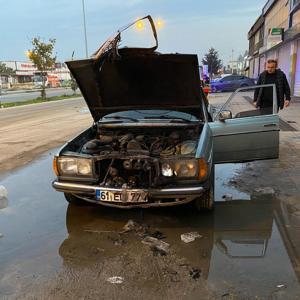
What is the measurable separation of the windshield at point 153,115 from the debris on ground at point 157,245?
1933mm

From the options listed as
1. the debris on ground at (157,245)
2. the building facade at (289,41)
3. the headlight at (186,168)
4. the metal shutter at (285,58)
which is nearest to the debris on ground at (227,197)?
the headlight at (186,168)

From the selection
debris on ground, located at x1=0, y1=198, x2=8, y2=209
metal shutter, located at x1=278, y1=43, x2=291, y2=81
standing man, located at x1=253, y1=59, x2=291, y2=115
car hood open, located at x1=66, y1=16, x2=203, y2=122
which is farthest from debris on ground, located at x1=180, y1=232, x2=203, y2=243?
metal shutter, located at x1=278, y1=43, x2=291, y2=81

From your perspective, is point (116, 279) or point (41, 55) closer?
point (116, 279)

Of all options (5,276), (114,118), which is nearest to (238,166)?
(114,118)

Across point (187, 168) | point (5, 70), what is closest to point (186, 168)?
point (187, 168)

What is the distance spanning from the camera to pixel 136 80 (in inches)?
233

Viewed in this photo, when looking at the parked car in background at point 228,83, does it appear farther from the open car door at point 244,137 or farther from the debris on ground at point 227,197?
the debris on ground at point 227,197

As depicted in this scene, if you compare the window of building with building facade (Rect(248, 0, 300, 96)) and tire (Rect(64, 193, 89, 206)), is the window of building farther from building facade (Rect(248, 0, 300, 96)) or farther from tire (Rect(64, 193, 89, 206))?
tire (Rect(64, 193, 89, 206))

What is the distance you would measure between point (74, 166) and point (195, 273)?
1.91m

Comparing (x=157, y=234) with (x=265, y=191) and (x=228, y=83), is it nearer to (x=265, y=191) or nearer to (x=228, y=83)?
(x=265, y=191)

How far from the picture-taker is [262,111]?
6129mm

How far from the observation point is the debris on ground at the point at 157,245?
395 cm

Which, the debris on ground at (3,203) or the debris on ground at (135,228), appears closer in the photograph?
the debris on ground at (135,228)

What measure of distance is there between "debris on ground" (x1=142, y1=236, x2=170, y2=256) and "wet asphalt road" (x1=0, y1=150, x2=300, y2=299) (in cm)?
7
